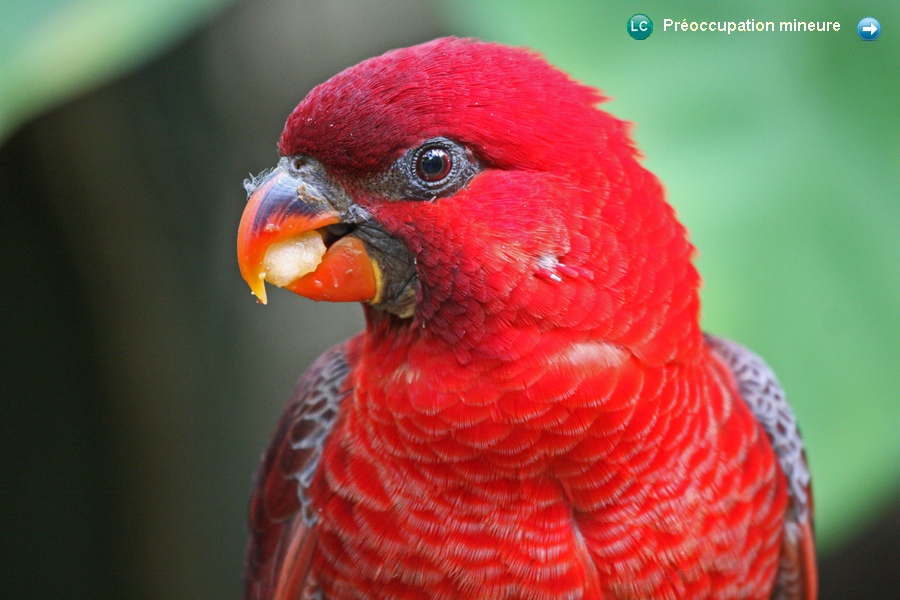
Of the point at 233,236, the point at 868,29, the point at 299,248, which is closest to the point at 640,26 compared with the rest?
the point at 868,29

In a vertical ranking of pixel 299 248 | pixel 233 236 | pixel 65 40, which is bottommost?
pixel 233 236

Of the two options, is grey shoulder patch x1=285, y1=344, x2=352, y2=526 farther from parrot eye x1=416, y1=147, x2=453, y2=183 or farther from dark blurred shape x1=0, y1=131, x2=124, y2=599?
dark blurred shape x1=0, y1=131, x2=124, y2=599

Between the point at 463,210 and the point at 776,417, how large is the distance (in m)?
0.79

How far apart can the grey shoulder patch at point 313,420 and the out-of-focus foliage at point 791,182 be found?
0.72 meters

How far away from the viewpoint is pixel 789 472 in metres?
1.29

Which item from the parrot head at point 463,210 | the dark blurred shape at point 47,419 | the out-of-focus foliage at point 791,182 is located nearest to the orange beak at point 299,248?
the parrot head at point 463,210

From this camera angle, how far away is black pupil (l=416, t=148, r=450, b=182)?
0.91 meters

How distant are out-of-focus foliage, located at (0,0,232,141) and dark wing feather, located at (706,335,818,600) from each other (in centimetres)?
117

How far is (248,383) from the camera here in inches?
87.2

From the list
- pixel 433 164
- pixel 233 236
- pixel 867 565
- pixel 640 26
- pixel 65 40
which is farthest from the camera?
pixel 233 236

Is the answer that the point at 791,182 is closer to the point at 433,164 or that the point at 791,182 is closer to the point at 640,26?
the point at 640,26

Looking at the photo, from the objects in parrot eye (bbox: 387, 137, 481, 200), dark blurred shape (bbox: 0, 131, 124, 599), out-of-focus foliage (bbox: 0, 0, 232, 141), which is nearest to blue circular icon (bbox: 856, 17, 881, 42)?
parrot eye (bbox: 387, 137, 481, 200)

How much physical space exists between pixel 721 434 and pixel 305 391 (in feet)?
2.43

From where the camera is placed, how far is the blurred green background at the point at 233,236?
4.64ft
